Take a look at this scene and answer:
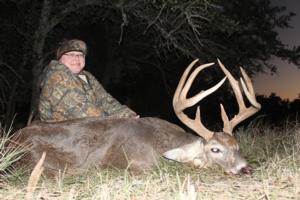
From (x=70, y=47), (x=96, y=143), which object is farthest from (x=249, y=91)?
(x=70, y=47)

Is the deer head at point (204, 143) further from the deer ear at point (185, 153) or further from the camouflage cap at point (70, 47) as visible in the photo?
the camouflage cap at point (70, 47)

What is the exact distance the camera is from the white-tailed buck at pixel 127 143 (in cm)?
574

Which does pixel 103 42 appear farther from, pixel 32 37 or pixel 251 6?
pixel 32 37

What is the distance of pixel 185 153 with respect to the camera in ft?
19.2

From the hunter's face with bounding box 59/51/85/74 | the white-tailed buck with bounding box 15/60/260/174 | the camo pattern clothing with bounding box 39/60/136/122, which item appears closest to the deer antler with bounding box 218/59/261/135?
the white-tailed buck with bounding box 15/60/260/174

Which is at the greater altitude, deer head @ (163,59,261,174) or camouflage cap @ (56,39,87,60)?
camouflage cap @ (56,39,87,60)

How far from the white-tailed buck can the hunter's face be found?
0.99m

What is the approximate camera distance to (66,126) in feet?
19.5

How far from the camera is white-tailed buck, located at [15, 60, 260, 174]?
574 centimetres

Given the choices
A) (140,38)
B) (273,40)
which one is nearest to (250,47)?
(273,40)

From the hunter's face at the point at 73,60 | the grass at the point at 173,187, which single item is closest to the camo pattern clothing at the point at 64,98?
the hunter's face at the point at 73,60

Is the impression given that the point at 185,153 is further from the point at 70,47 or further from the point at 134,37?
the point at 134,37

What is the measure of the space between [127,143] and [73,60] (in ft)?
4.89

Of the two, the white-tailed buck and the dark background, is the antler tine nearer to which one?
the white-tailed buck
